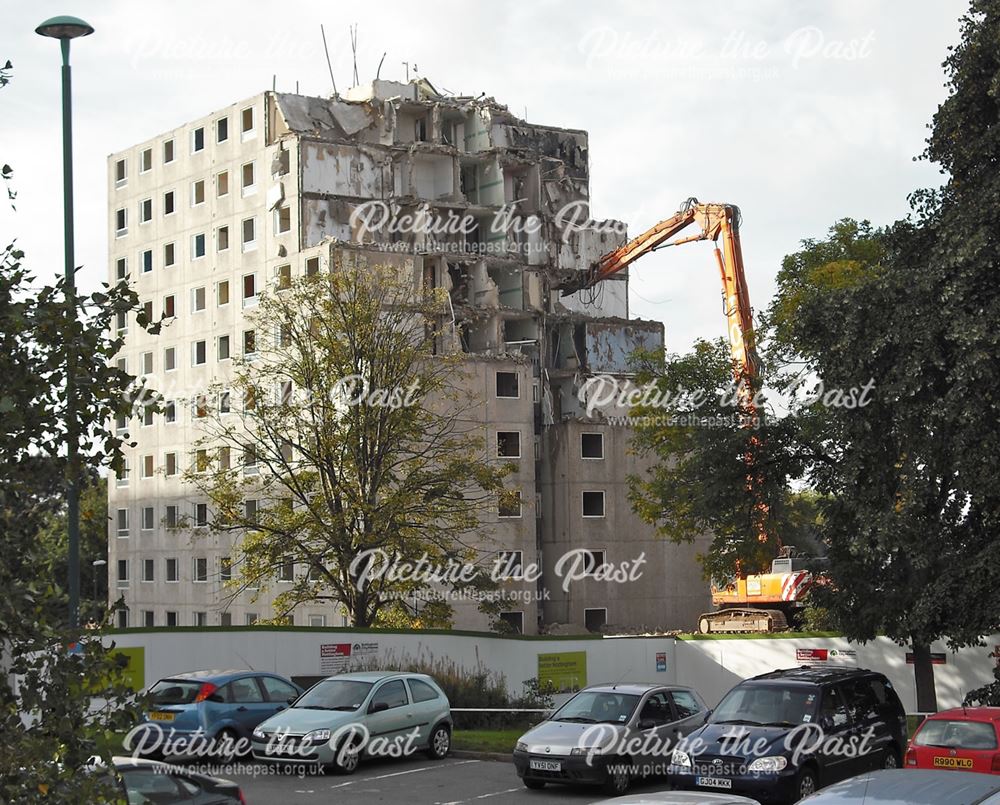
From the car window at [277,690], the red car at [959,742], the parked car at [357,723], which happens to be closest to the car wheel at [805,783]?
the red car at [959,742]

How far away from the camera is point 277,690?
23.1 metres

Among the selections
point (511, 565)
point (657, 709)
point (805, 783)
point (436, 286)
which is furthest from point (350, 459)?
point (436, 286)

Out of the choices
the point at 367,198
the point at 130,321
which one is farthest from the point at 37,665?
the point at 130,321

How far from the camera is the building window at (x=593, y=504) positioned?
6631 centimetres

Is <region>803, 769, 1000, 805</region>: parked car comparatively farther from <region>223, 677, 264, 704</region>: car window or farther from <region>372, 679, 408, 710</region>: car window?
<region>223, 677, 264, 704</region>: car window

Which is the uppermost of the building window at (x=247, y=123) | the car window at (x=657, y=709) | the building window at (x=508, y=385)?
the building window at (x=247, y=123)

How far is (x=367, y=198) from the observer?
64812 mm

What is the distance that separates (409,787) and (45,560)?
47.3ft

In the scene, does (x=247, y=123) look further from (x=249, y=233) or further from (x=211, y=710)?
(x=211, y=710)

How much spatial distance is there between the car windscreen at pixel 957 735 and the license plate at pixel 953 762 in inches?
6.9

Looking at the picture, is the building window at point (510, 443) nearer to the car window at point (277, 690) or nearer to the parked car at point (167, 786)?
the car window at point (277, 690)

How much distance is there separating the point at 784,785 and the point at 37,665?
13164 millimetres

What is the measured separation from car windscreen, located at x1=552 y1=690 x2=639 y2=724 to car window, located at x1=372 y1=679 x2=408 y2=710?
9.38ft

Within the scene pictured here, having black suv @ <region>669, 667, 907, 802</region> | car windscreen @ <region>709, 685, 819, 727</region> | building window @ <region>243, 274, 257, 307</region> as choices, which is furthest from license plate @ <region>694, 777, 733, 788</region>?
building window @ <region>243, 274, 257, 307</region>
